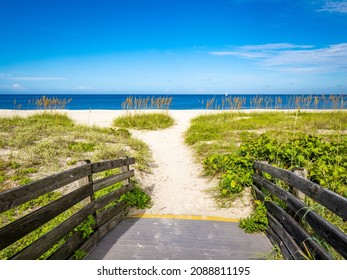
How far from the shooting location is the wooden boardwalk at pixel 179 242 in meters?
3.64

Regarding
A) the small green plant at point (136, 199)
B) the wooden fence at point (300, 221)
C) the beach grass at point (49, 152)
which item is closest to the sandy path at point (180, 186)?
the small green plant at point (136, 199)

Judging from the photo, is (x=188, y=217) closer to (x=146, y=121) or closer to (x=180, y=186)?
(x=180, y=186)

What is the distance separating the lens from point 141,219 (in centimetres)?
492

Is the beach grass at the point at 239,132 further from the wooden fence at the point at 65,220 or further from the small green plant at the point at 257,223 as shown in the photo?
the wooden fence at the point at 65,220

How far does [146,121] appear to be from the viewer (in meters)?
16.8

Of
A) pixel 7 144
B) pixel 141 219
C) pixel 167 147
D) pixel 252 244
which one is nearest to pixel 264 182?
pixel 252 244

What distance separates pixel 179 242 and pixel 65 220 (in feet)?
5.64

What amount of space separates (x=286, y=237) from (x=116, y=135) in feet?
32.7

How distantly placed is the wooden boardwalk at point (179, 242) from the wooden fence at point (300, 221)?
0.37m

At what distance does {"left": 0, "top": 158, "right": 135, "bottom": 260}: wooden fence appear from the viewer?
94.3 inches

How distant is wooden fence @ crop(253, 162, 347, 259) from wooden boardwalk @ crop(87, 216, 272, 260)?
372mm

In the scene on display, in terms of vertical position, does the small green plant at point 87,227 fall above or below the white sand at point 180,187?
above

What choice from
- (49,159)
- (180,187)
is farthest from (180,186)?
(49,159)

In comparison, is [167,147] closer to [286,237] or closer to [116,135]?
[116,135]
